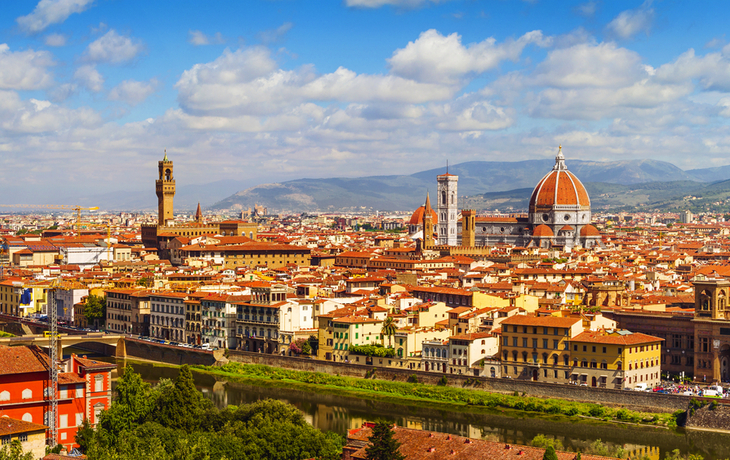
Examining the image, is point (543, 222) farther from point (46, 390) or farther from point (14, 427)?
point (14, 427)

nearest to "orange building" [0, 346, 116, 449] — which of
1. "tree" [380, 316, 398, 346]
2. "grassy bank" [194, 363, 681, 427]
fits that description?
"grassy bank" [194, 363, 681, 427]

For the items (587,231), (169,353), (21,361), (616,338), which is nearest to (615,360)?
(616,338)

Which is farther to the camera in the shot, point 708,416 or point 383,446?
point 708,416

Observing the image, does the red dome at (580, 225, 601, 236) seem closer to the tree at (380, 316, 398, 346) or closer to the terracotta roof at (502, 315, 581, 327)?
the tree at (380, 316, 398, 346)

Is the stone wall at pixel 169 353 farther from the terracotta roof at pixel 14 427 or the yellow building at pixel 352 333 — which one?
the terracotta roof at pixel 14 427

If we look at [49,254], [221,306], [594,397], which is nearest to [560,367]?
[594,397]

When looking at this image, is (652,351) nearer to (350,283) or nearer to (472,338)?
(472,338)

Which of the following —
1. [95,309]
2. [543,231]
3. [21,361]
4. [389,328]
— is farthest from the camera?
[543,231]
